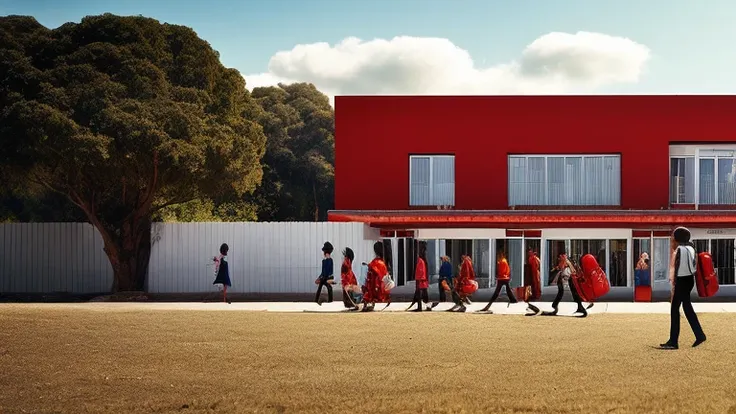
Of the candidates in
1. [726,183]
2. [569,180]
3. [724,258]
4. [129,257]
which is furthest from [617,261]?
[129,257]

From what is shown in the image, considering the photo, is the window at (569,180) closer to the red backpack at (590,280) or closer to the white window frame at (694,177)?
the white window frame at (694,177)

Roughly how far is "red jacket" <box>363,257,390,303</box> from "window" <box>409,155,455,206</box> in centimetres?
1270

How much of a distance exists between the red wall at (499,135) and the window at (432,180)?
0.23 metres

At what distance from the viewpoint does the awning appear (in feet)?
110

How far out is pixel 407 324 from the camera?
21234mm

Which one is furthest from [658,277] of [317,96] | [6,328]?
[317,96]

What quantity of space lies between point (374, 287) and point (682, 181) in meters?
17.0

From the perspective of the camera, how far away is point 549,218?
33.8m

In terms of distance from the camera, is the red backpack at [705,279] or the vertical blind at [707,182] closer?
the red backpack at [705,279]

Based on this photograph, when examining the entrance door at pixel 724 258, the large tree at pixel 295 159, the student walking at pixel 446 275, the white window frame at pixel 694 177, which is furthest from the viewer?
the large tree at pixel 295 159

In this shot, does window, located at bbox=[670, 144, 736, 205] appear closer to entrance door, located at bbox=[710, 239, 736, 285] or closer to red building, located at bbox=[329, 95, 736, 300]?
red building, located at bbox=[329, 95, 736, 300]

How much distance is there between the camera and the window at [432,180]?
38844mm

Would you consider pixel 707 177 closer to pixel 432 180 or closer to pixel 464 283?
pixel 432 180

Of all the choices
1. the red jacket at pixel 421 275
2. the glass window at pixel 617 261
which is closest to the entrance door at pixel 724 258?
the glass window at pixel 617 261
